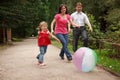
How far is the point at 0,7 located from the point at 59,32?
22794 millimetres

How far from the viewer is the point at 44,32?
11.5 metres

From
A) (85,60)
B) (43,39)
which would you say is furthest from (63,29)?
(85,60)

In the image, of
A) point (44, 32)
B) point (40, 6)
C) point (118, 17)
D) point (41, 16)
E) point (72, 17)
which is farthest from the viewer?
point (41, 16)

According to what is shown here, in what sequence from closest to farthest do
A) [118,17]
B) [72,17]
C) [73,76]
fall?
1. [73,76]
2. [72,17]
3. [118,17]

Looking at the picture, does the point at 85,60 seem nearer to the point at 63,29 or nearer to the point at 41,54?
the point at 41,54

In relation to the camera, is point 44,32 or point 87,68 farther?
point 44,32

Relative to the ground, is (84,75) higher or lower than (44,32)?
lower

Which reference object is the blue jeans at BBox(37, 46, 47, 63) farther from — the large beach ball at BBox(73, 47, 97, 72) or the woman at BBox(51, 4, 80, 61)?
the large beach ball at BBox(73, 47, 97, 72)

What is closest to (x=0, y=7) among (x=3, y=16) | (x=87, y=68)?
(x=3, y=16)

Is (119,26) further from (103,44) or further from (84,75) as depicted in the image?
(84,75)

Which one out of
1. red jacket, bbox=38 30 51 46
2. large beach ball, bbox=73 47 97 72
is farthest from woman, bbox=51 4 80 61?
large beach ball, bbox=73 47 97 72

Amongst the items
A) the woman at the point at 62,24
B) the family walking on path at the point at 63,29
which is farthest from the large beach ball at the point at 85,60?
the woman at the point at 62,24

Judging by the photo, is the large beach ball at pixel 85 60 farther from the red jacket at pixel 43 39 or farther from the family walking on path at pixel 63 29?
the red jacket at pixel 43 39

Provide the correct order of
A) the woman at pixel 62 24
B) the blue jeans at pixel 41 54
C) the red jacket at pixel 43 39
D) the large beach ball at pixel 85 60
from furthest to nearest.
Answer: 1. the woman at pixel 62 24
2. the red jacket at pixel 43 39
3. the blue jeans at pixel 41 54
4. the large beach ball at pixel 85 60
